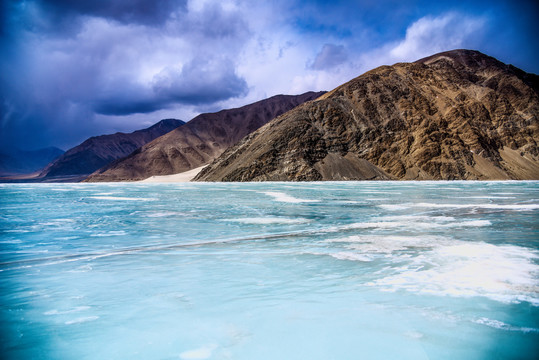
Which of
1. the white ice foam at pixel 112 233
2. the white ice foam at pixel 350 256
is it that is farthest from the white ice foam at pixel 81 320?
the white ice foam at pixel 112 233

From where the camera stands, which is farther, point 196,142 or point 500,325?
point 196,142

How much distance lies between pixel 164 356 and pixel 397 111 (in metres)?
94.2

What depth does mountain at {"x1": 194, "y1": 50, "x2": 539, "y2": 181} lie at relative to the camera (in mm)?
78938

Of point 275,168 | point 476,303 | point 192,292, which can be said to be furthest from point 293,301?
point 275,168

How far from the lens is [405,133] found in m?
85.1

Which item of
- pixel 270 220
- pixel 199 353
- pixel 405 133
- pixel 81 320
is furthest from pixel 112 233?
pixel 405 133

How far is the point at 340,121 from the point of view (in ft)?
292

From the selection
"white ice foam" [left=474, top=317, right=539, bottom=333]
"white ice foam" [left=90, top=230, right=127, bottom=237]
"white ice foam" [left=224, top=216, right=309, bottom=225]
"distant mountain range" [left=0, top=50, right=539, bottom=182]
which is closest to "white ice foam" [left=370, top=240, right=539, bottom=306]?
"white ice foam" [left=474, top=317, right=539, bottom=333]

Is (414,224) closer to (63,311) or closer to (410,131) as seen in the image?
(63,311)

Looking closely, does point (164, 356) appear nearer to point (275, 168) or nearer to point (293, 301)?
point (293, 301)

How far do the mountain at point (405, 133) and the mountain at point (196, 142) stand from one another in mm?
62164

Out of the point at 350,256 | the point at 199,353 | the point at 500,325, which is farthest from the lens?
the point at 350,256

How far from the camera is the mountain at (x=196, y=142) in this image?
148 metres

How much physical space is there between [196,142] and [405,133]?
100925 millimetres
